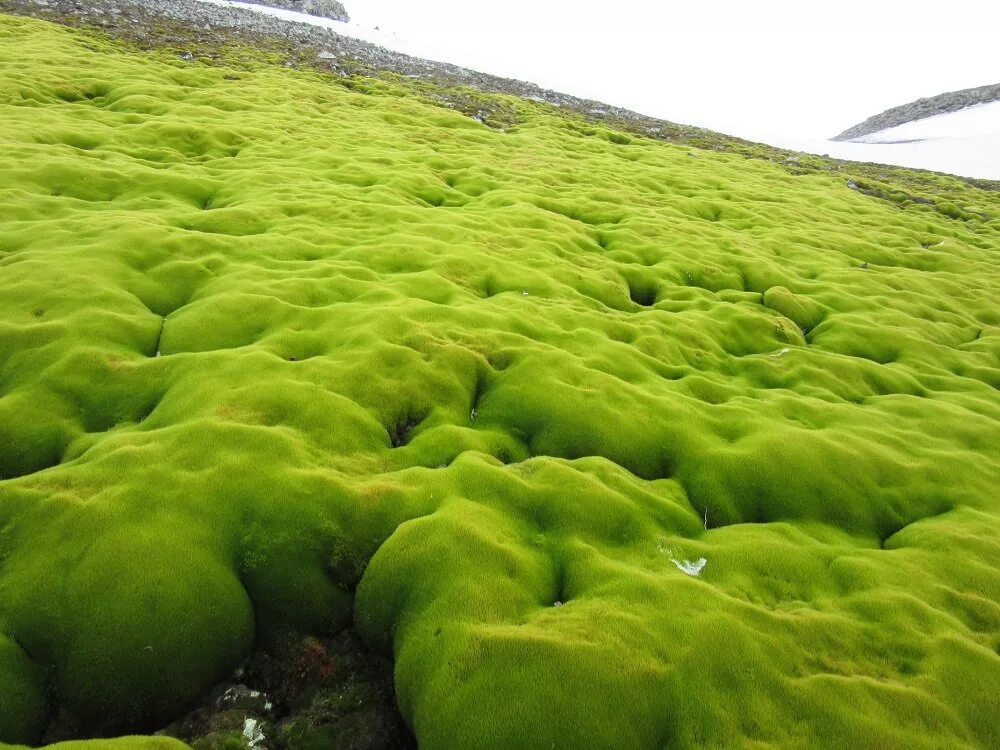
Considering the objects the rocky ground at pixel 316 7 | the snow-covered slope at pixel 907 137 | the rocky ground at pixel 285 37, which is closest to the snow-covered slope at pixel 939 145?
the snow-covered slope at pixel 907 137

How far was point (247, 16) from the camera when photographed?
52188 mm

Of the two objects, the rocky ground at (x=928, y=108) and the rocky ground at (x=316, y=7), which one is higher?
the rocky ground at (x=928, y=108)

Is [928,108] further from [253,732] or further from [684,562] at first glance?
[253,732]

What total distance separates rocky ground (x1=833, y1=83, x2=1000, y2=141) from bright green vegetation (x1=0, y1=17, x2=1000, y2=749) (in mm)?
94061

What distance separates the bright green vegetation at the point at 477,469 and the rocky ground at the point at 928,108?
94.1m

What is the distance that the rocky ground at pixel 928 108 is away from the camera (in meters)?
86.9

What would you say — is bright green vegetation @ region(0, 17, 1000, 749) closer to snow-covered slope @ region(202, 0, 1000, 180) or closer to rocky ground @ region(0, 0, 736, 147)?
rocky ground @ region(0, 0, 736, 147)

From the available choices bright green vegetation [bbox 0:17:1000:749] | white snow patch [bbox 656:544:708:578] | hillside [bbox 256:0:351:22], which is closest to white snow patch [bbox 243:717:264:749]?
bright green vegetation [bbox 0:17:1000:749]

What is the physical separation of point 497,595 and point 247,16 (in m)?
61.3

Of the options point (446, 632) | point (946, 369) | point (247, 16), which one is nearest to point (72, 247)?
point (446, 632)

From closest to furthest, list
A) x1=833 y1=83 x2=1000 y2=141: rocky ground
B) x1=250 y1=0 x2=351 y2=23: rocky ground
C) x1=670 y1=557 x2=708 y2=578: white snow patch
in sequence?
x1=670 y1=557 x2=708 y2=578: white snow patch → x1=250 y1=0 x2=351 y2=23: rocky ground → x1=833 y1=83 x2=1000 y2=141: rocky ground

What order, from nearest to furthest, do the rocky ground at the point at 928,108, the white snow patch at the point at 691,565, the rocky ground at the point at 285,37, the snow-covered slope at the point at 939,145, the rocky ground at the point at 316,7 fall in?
the white snow patch at the point at 691,565 → the rocky ground at the point at 285,37 → the snow-covered slope at the point at 939,145 → the rocky ground at the point at 316,7 → the rocky ground at the point at 928,108

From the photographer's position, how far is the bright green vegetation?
508 cm

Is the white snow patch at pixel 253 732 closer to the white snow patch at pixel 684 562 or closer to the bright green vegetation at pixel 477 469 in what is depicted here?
the bright green vegetation at pixel 477 469
